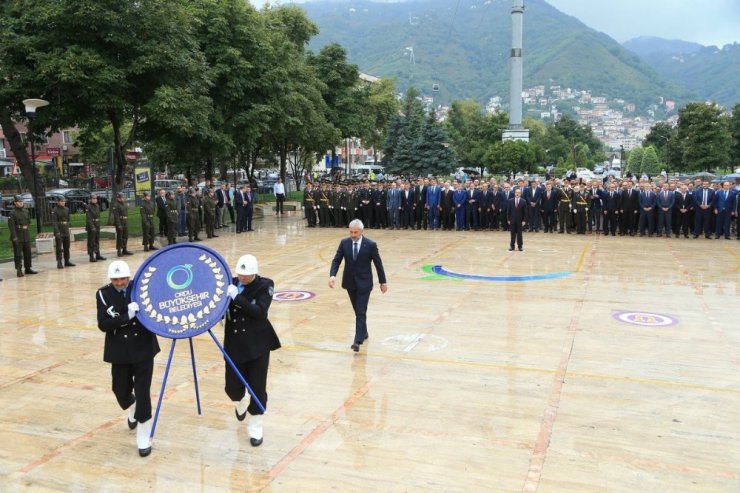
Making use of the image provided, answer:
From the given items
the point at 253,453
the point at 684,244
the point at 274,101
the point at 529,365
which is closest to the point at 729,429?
the point at 529,365

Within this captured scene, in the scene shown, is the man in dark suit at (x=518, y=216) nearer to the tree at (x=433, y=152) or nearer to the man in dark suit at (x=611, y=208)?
the man in dark suit at (x=611, y=208)

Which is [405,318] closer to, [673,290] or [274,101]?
[673,290]

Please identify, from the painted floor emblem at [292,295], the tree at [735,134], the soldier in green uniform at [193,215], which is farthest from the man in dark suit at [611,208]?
the tree at [735,134]

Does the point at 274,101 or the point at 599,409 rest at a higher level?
the point at 274,101

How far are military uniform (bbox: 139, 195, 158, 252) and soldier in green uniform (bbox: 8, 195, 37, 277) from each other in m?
4.07

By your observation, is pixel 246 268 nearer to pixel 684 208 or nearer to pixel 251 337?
pixel 251 337

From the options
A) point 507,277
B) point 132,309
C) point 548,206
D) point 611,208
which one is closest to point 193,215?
point 507,277

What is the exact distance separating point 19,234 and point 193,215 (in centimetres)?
713

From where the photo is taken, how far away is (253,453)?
248 inches

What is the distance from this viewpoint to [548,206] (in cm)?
2398

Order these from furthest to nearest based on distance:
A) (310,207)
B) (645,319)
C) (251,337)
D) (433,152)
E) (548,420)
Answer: (433,152) → (310,207) → (645,319) → (548,420) → (251,337)

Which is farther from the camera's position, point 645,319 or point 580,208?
point 580,208

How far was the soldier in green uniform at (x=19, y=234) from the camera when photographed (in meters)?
16.2

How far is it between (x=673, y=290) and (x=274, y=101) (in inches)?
812
